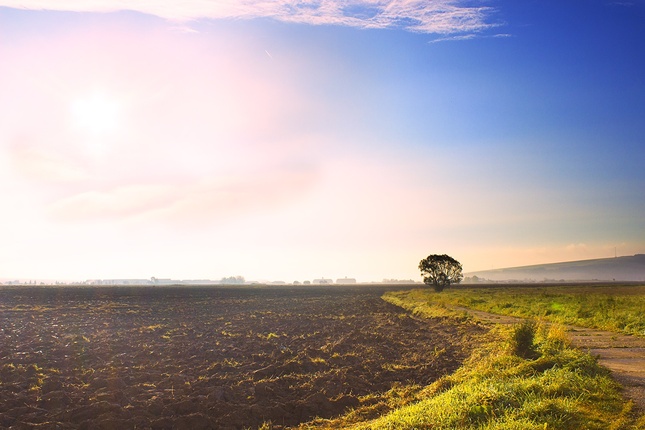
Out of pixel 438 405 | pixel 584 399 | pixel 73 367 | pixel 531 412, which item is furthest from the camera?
pixel 73 367

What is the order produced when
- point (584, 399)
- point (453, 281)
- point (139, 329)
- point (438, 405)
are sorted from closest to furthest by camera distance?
point (584, 399)
point (438, 405)
point (139, 329)
point (453, 281)

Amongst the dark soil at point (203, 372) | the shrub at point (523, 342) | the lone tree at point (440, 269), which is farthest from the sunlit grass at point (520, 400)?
the lone tree at point (440, 269)

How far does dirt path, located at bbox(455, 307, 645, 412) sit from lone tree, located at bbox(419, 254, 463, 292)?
52.6 m

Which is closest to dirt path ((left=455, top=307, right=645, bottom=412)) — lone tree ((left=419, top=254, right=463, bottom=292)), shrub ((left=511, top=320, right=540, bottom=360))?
shrub ((left=511, top=320, right=540, bottom=360))

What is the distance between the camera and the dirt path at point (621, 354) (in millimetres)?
10148

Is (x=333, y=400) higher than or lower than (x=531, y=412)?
lower

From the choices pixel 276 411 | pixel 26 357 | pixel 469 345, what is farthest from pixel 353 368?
pixel 26 357

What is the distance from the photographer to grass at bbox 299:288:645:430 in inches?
324

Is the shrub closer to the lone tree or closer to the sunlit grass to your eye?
the sunlit grass

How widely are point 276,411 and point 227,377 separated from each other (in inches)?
132

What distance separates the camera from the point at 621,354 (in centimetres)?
1478

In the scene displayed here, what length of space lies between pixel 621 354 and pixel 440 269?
6210cm

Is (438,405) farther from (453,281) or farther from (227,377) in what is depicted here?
(453,281)

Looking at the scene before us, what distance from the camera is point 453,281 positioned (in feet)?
251
